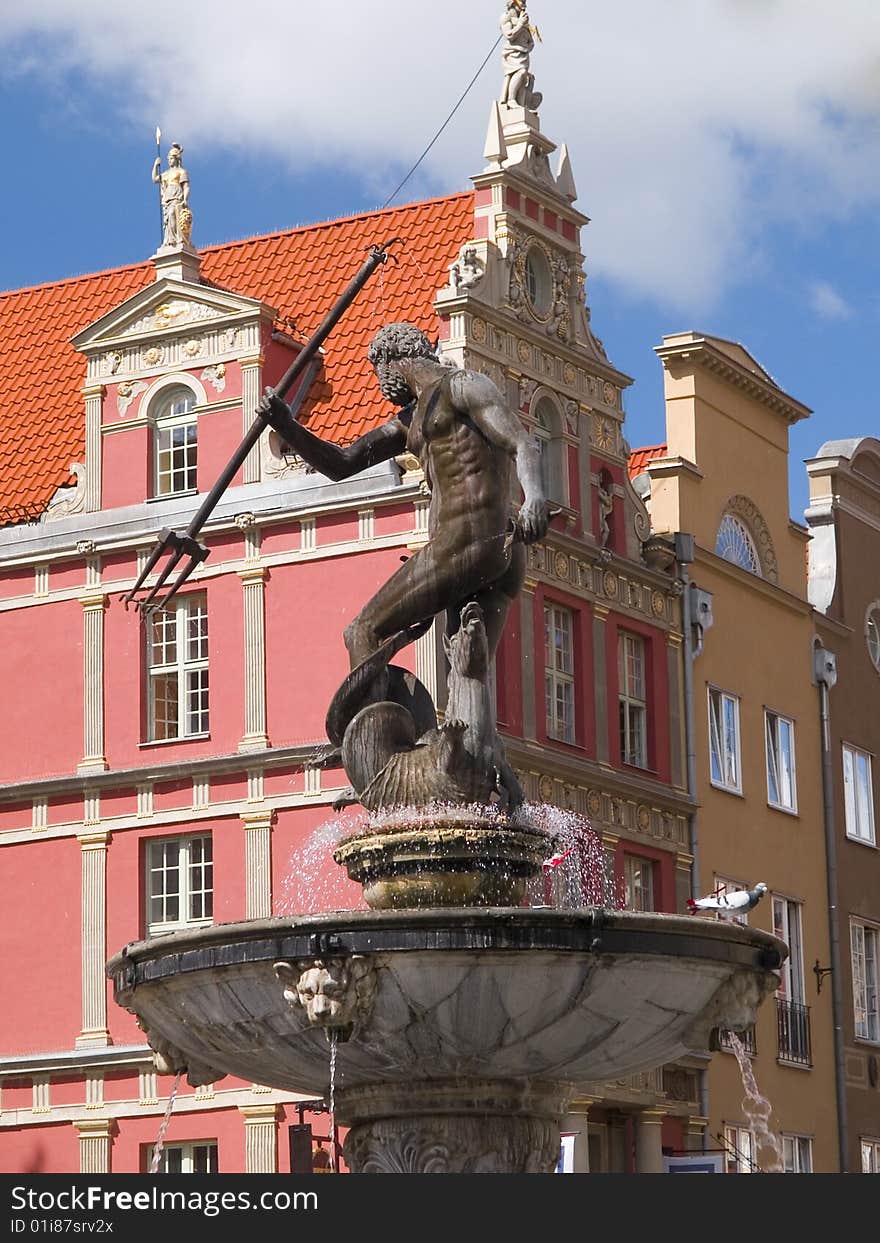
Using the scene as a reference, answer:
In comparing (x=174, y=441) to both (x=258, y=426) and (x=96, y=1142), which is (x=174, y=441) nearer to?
(x=96, y=1142)

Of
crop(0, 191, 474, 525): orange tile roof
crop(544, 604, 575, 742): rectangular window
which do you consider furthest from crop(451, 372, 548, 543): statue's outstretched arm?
crop(544, 604, 575, 742): rectangular window

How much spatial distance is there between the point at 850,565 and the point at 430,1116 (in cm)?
3160

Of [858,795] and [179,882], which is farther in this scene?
[858,795]

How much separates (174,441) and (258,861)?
5.49 meters

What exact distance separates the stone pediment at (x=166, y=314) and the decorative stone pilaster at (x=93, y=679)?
288 cm

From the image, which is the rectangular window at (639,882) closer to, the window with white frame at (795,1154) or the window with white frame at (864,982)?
the window with white frame at (795,1154)

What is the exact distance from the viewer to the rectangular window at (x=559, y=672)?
3634cm

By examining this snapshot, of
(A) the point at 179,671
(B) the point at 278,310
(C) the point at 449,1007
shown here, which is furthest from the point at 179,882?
(C) the point at 449,1007

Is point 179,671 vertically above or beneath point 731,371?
beneath

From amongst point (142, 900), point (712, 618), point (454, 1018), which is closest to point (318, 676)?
point (142, 900)

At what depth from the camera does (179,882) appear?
1400 inches

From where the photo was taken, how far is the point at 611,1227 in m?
11.7

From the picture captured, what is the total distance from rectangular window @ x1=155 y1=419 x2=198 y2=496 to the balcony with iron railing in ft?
33.8

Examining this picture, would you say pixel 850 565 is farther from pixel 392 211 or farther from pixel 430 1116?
pixel 430 1116
